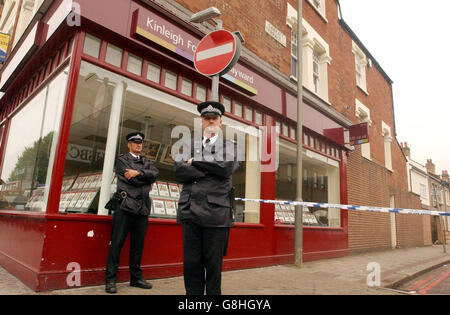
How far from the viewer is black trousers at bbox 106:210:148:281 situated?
3.65 meters

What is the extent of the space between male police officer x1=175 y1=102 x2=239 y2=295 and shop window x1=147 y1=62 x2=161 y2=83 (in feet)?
8.54

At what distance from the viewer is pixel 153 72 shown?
4965 mm

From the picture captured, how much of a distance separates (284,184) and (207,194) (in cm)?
543

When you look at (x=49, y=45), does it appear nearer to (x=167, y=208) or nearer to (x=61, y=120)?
(x=61, y=120)

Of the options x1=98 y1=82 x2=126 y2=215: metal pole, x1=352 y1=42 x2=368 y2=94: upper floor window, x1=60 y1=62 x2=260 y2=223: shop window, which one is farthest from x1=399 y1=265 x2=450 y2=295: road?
x1=352 y1=42 x2=368 y2=94: upper floor window

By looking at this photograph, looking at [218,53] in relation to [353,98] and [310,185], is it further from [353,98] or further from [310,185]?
[353,98]

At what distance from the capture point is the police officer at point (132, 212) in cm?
369

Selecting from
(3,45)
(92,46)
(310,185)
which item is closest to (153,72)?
(92,46)

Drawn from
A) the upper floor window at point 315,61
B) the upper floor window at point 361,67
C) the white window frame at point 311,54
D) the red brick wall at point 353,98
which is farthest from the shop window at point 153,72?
the upper floor window at point 361,67

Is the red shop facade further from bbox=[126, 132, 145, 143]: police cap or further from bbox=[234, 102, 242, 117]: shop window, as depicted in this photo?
bbox=[126, 132, 145, 143]: police cap

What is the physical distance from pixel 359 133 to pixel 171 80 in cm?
741

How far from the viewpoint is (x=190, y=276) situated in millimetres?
2588

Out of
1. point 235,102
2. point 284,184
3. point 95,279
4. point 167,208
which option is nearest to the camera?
point 95,279
